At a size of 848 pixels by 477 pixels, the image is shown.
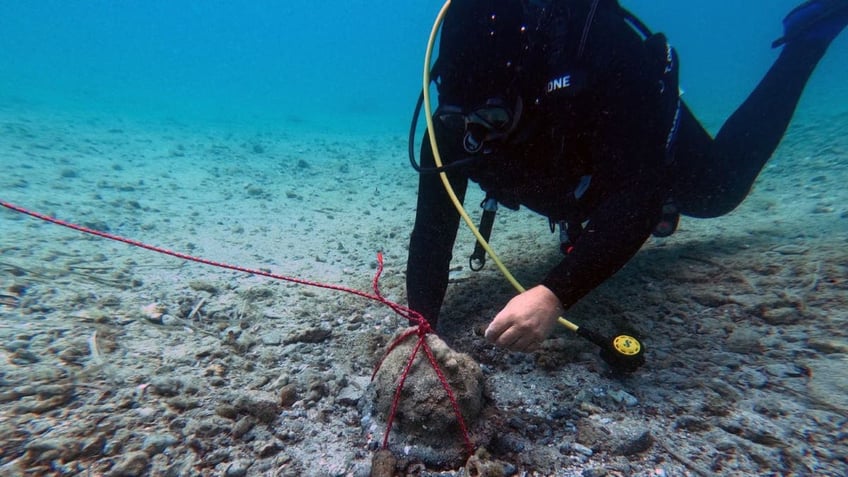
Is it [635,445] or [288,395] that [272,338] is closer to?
[288,395]

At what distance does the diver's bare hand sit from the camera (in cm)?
141

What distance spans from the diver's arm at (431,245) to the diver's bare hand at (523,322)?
2.38 ft

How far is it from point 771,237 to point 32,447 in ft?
13.4

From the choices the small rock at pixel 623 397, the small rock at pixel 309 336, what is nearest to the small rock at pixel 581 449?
the small rock at pixel 623 397

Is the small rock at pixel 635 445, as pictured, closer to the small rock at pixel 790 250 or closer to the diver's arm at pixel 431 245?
the diver's arm at pixel 431 245

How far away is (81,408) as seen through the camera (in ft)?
4.40

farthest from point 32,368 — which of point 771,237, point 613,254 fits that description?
point 771,237

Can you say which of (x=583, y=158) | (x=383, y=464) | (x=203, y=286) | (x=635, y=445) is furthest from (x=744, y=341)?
(x=203, y=286)

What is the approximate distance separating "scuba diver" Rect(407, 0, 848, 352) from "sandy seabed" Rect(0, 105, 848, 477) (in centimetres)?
43

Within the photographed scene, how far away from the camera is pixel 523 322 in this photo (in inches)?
55.6

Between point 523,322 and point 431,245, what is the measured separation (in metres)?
0.88

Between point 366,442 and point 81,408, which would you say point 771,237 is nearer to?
point 366,442

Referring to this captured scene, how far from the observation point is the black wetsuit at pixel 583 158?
1650 mm

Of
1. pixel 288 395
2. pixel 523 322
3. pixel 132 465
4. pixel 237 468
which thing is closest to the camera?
pixel 132 465
